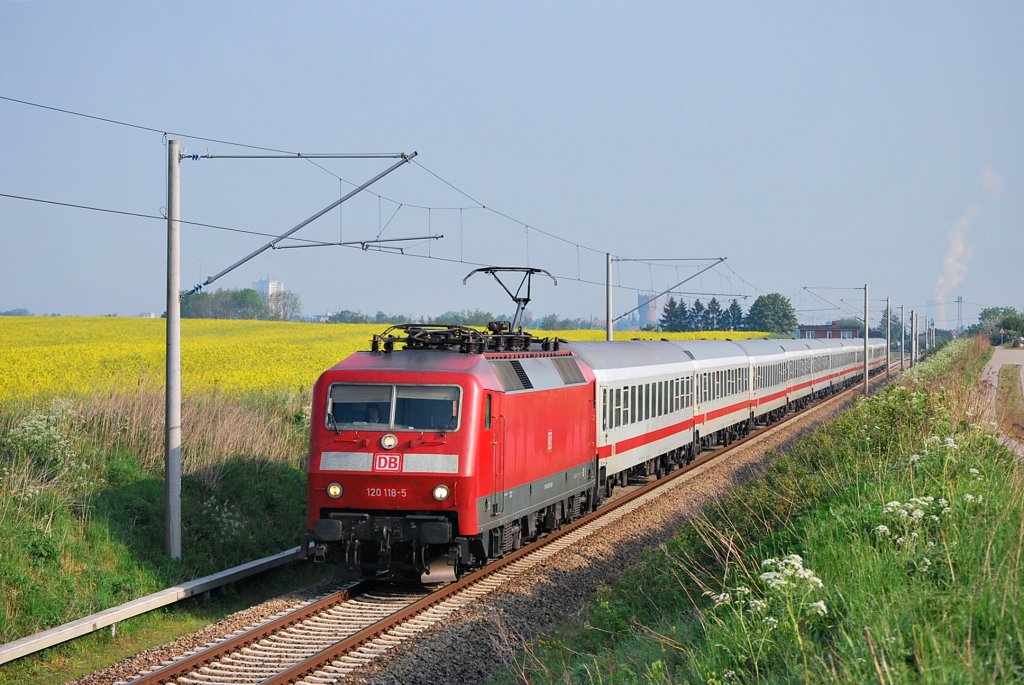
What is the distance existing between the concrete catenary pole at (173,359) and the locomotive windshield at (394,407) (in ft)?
10.0

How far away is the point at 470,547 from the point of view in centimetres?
1479

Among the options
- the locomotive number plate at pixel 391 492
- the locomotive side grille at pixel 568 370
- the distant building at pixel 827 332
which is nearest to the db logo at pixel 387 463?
the locomotive number plate at pixel 391 492

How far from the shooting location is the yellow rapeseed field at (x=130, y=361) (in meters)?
24.9

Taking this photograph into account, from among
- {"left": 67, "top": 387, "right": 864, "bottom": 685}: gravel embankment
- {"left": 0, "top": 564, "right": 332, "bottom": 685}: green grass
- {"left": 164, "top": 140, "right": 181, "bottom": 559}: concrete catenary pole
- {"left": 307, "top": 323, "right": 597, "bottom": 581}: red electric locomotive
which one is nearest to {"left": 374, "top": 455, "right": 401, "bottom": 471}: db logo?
{"left": 307, "top": 323, "right": 597, "bottom": 581}: red electric locomotive

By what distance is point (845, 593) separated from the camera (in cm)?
755

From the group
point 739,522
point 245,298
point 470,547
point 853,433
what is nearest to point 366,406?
point 470,547

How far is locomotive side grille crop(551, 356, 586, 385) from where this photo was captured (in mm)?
18688

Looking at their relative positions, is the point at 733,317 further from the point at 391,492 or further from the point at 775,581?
the point at 775,581

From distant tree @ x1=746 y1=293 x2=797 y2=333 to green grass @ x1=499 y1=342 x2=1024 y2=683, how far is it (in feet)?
429

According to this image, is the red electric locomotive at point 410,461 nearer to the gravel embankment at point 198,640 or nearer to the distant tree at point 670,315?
the gravel embankment at point 198,640

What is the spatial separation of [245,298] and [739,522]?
101 meters

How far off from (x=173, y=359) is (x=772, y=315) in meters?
134

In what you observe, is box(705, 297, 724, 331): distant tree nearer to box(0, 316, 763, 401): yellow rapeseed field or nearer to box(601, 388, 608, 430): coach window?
box(0, 316, 763, 401): yellow rapeseed field

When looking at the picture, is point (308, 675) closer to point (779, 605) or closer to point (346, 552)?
point (346, 552)
